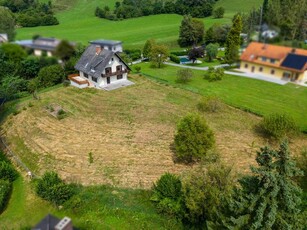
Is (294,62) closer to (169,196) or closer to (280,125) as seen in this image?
(169,196)

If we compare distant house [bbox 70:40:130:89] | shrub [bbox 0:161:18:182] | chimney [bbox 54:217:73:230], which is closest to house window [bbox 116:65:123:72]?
distant house [bbox 70:40:130:89]

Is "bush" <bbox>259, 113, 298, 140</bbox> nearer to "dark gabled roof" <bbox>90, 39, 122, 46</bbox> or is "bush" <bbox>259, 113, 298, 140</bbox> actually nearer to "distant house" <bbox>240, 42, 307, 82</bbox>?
"distant house" <bbox>240, 42, 307, 82</bbox>

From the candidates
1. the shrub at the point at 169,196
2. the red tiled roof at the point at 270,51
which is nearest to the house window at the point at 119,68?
the shrub at the point at 169,196

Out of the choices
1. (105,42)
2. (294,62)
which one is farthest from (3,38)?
(294,62)

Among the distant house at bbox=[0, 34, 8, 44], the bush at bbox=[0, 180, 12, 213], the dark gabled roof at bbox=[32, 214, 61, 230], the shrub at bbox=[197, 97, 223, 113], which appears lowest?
the bush at bbox=[0, 180, 12, 213]

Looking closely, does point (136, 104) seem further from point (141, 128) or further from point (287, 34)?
point (287, 34)

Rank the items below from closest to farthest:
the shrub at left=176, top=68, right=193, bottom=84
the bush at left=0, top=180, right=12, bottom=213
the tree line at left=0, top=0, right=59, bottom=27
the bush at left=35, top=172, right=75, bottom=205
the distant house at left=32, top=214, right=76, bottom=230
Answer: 1. the distant house at left=32, top=214, right=76, bottom=230
2. the tree line at left=0, top=0, right=59, bottom=27
3. the bush at left=35, top=172, right=75, bottom=205
4. the bush at left=0, top=180, right=12, bottom=213
5. the shrub at left=176, top=68, right=193, bottom=84
